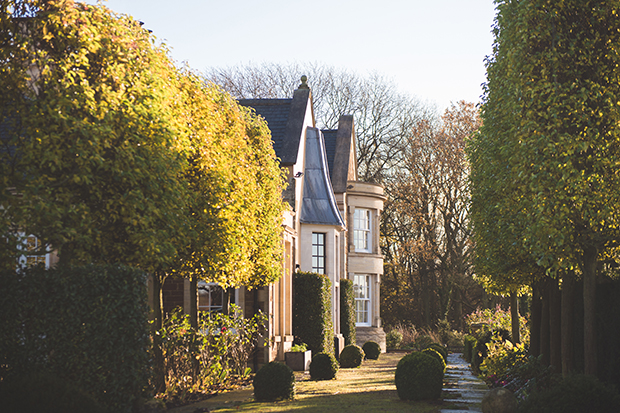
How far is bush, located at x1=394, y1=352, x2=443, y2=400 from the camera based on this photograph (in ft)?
43.2

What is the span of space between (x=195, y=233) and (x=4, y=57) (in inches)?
167

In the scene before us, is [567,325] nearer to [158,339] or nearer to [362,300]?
[158,339]

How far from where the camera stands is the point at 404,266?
147 feet

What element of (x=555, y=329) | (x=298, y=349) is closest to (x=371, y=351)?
(x=298, y=349)

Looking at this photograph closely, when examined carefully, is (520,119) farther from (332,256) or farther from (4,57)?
(332,256)

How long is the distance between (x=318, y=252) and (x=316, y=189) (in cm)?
259

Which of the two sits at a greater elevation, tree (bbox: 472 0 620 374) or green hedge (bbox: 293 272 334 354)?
tree (bbox: 472 0 620 374)

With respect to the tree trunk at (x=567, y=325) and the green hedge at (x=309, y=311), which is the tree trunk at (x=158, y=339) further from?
the green hedge at (x=309, y=311)

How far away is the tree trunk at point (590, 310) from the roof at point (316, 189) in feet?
50.3

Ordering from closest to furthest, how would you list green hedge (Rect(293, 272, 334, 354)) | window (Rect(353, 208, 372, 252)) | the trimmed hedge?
green hedge (Rect(293, 272, 334, 354))
the trimmed hedge
window (Rect(353, 208, 372, 252))

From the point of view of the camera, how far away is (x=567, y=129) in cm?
1014

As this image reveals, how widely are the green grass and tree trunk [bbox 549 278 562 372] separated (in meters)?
2.41

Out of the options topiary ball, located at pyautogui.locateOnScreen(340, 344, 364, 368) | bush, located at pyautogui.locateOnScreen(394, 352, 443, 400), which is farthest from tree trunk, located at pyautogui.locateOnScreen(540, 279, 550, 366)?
topiary ball, located at pyautogui.locateOnScreen(340, 344, 364, 368)

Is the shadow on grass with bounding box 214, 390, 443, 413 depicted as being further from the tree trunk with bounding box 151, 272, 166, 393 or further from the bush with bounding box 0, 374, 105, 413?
the bush with bounding box 0, 374, 105, 413
